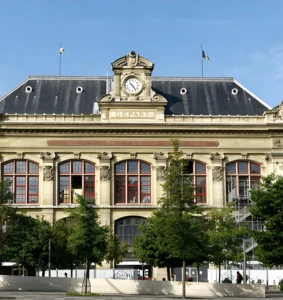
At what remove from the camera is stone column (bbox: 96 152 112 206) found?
2970 inches

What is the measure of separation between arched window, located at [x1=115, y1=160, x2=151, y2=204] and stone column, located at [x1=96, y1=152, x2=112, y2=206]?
1097 mm

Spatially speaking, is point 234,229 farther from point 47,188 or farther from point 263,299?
point 47,188

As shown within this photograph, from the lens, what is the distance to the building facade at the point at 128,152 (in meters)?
75.6

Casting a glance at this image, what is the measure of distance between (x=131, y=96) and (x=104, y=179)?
950 cm

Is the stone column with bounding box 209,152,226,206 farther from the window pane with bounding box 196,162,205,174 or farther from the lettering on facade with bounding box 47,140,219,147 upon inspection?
the lettering on facade with bounding box 47,140,219,147

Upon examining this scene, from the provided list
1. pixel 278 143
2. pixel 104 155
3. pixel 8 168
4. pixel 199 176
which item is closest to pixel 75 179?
pixel 104 155

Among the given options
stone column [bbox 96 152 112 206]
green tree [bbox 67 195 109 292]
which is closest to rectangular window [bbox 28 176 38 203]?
stone column [bbox 96 152 112 206]

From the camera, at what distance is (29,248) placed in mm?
61500

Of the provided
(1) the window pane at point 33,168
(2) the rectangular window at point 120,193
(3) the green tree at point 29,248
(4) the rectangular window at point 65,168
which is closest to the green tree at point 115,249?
(2) the rectangular window at point 120,193

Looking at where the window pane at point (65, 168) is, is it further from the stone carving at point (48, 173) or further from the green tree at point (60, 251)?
the green tree at point (60, 251)

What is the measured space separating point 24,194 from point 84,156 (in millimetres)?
7617

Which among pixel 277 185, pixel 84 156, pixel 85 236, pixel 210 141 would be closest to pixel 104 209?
pixel 84 156

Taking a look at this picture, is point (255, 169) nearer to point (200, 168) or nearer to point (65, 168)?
point (200, 168)

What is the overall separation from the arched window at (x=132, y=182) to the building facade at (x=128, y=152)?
0.11 meters
